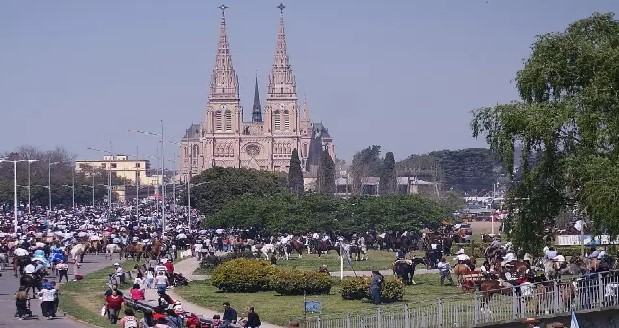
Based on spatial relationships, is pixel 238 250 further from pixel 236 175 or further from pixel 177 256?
pixel 236 175

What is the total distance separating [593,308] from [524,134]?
4.69m

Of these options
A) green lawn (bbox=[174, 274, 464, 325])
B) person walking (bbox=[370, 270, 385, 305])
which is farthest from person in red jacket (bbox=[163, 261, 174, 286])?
person walking (bbox=[370, 270, 385, 305])

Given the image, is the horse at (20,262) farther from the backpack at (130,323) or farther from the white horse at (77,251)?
the backpack at (130,323)

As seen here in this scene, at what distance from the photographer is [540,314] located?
27375mm

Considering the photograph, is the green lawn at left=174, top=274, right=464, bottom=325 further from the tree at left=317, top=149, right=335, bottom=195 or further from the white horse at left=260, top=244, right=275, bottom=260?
the tree at left=317, top=149, right=335, bottom=195

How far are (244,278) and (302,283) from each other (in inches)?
106

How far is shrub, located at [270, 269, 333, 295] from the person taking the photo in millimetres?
40469

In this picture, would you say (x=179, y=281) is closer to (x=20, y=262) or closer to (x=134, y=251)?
(x=20, y=262)

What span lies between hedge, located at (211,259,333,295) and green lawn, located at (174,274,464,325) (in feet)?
1.08

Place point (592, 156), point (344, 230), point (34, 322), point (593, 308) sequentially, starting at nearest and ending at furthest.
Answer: point (593, 308) → point (592, 156) → point (34, 322) → point (344, 230)

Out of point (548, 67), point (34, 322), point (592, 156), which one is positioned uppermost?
point (548, 67)

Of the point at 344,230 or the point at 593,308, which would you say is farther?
the point at 344,230

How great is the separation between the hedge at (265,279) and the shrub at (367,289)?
1.95m

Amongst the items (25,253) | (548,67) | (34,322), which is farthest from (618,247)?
(25,253)
